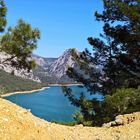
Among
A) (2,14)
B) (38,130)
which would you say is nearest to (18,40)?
(2,14)

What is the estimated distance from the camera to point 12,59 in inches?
746

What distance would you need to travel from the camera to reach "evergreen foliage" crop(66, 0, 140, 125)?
19.9 metres

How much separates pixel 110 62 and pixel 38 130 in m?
14.2

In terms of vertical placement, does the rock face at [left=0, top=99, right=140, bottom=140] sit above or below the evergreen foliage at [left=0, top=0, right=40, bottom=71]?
below

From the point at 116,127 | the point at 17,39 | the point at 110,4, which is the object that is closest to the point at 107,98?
the point at 116,127

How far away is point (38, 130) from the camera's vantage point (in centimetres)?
845

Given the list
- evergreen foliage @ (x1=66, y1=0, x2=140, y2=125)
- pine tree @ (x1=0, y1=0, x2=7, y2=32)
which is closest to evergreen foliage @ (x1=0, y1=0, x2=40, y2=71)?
pine tree @ (x1=0, y1=0, x2=7, y2=32)

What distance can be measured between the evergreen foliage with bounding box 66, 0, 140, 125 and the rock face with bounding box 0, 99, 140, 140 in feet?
22.7

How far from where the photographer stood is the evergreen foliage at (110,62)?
1989 centimetres

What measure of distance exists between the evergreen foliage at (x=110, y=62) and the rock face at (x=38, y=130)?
22.7ft

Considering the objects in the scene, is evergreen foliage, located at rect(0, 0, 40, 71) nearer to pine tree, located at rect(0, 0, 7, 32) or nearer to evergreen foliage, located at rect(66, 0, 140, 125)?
pine tree, located at rect(0, 0, 7, 32)

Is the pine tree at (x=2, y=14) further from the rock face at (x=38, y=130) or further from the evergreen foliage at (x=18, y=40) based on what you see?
the rock face at (x=38, y=130)

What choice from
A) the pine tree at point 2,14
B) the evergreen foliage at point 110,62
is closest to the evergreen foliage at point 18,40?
the pine tree at point 2,14

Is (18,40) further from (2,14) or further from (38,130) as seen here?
(38,130)
